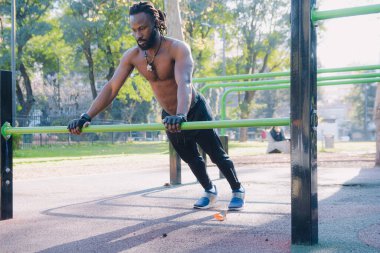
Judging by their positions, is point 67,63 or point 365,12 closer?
point 365,12

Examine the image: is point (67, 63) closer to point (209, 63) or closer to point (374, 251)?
point (209, 63)

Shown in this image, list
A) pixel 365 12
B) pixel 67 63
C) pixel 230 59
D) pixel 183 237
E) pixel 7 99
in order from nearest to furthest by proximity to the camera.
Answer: pixel 365 12, pixel 183 237, pixel 7 99, pixel 67 63, pixel 230 59

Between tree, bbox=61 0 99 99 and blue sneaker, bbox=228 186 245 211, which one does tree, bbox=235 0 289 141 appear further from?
blue sneaker, bbox=228 186 245 211

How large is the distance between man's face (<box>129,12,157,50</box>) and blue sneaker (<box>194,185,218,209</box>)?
1305 mm

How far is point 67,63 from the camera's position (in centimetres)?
2731

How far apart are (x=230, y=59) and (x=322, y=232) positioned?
1066 inches

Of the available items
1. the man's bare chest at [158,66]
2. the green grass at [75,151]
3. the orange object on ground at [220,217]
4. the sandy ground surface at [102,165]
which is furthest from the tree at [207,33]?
the orange object on ground at [220,217]

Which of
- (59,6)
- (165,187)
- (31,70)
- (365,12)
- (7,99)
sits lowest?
(165,187)

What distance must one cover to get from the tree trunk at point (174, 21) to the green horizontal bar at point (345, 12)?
6757 millimetres

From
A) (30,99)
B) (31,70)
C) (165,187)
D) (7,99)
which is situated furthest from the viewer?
(31,70)

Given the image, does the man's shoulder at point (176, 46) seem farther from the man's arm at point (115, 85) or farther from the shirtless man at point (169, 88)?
the man's arm at point (115, 85)

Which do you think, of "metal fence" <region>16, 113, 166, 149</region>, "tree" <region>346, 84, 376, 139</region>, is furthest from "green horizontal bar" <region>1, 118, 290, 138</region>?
"tree" <region>346, 84, 376, 139</region>

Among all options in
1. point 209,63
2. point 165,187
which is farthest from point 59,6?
point 165,187

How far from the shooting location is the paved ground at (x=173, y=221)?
2.31 metres
